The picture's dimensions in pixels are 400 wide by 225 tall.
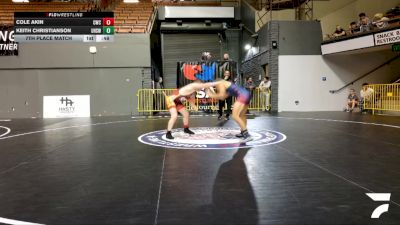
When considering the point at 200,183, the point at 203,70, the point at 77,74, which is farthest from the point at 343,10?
the point at 200,183

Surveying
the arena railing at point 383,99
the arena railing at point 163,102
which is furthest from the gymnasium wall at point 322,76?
the arena railing at point 383,99

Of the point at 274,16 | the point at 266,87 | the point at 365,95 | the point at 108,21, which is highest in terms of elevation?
the point at 274,16

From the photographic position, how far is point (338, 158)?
17.5 feet

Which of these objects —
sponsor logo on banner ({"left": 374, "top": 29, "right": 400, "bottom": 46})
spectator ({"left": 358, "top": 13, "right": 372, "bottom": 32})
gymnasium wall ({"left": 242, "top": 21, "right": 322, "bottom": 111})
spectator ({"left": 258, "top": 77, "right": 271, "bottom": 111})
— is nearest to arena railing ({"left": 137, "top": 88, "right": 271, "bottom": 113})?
spectator ({"left": 258, "top": 77, "right": 271, "bottom": 111})

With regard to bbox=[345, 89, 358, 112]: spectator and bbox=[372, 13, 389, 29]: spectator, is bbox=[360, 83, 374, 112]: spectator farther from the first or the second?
bbox=[372, 13, 389, 29]: spectator

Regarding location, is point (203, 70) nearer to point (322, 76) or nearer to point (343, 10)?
point (322, 76)

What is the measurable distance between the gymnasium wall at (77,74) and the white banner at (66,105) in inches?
8.9

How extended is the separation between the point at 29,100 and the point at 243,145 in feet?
43.5

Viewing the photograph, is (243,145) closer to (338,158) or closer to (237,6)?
(338,158)

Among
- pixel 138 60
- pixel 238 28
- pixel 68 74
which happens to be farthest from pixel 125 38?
pixel 238 28

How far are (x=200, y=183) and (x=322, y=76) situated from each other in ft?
47.6

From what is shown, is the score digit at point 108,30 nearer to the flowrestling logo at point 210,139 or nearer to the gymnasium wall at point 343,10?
the flowrestling logo at point 210,139
